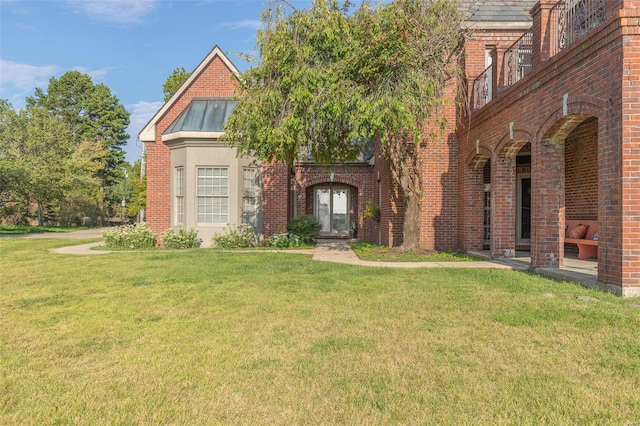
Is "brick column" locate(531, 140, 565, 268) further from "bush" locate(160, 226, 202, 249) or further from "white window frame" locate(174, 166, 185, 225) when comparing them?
"white window frame" locate(174, 166, 185, 225)

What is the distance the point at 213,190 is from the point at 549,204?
397 inches

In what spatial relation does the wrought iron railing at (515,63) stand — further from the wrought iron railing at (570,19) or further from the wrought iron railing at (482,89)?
the wrought iron railing at (570,19)

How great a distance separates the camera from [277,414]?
254 centimetres

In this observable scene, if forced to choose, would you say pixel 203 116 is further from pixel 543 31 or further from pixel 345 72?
pixel 543 31

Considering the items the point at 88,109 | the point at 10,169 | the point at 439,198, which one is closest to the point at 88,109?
the point at 88,109

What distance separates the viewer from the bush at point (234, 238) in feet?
44.1

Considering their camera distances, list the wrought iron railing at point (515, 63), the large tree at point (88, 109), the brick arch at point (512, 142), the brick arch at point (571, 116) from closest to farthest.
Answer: the brick arch at point (571, 116) < the brick arch at point (512, 142) < the wrought iron railing at point (515, 63) < the large tree at point (88, 109)

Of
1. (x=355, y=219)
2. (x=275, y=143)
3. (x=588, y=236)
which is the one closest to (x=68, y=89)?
(x=355, y=219)

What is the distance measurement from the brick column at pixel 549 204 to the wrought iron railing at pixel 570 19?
193cm

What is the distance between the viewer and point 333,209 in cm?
1864

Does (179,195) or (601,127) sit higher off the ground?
(601,127)

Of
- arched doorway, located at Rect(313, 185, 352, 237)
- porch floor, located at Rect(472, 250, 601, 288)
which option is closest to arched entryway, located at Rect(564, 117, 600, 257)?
porch floor, located at Rect(472, 250, 601, 288)

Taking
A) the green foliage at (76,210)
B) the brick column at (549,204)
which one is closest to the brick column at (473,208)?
the brick column at (549,204)

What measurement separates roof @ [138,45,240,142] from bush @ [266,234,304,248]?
5.78 metres
